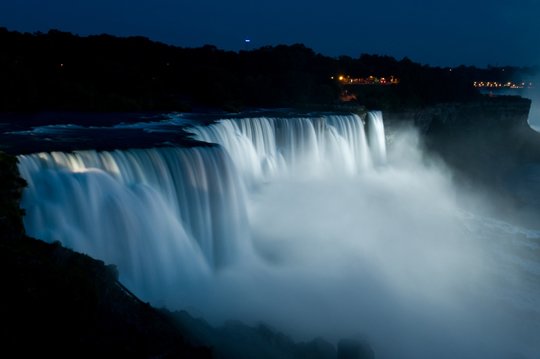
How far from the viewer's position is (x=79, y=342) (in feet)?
15.8

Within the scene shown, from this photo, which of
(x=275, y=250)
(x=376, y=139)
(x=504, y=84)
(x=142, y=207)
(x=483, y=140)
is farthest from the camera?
(x=504, y=84)

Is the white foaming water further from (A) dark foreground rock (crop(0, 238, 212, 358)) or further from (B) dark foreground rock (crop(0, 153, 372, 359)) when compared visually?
(A) dark foreground rock (crop(0, 238, 212, 358))

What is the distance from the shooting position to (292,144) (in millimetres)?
21516

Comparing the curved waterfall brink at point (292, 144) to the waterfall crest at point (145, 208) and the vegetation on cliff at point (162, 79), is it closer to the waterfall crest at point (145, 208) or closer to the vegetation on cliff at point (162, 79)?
the waterfall crest at point (145, 208)

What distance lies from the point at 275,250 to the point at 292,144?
825 cm

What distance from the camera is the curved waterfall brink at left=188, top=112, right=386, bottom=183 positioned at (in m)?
18.2

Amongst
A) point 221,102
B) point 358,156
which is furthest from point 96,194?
point 221,102

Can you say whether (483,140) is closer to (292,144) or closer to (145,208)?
(292,144)

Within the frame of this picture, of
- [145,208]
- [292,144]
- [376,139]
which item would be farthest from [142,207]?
[376,139]

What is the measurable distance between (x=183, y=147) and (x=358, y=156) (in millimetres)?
15297

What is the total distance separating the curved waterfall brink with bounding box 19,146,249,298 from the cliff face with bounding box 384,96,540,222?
1980cm

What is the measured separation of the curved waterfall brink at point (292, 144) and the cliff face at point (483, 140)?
8203 millimetres

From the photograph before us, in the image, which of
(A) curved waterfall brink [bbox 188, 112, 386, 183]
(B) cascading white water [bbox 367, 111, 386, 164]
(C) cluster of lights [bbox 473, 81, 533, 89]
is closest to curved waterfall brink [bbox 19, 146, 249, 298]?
(A) curved waterfall brink [bbox 188, 112, 386, 183]

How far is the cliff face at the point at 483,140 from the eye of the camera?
32325 mm
